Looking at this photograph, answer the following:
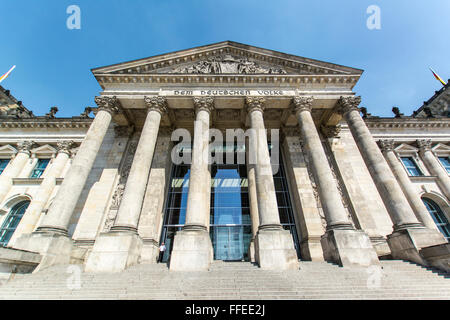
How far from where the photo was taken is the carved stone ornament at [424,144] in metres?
19.7

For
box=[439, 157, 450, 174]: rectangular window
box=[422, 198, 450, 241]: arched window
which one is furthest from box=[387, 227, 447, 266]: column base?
box=[439, 157, 450, 174]: rectangular window

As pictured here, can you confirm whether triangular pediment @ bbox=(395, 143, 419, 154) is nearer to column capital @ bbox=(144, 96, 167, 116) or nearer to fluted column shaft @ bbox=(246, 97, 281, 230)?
fluted column shaft @ bbox=(246, 97, 281, 230)

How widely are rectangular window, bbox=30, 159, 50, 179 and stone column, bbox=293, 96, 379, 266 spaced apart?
23.3 meters

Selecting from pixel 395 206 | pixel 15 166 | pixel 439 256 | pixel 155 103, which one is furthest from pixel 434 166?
pixel 15 166

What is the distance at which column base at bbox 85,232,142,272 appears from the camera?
8.38m

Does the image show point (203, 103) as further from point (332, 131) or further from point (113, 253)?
point (332, 131)

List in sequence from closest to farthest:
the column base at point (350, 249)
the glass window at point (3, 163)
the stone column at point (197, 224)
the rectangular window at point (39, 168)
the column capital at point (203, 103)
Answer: the stone column at point (197, 224) < the column base at point (350, 249) < the column capital at point (203, 103) < the rectangular window at point (39, 168) < the glass window at point (3, 163)

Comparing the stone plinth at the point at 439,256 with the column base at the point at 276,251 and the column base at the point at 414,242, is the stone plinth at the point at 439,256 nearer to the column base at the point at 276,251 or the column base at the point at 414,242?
the column base at the point at 414,242

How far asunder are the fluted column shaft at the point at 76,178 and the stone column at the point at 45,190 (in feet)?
29.4

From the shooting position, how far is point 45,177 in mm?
18125

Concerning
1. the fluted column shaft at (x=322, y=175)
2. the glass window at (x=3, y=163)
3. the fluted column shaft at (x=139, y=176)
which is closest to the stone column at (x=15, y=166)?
the glass window at (x=3, y=163)

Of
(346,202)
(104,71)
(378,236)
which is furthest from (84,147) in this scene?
(378,236)

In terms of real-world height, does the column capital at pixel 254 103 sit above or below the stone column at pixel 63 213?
above
